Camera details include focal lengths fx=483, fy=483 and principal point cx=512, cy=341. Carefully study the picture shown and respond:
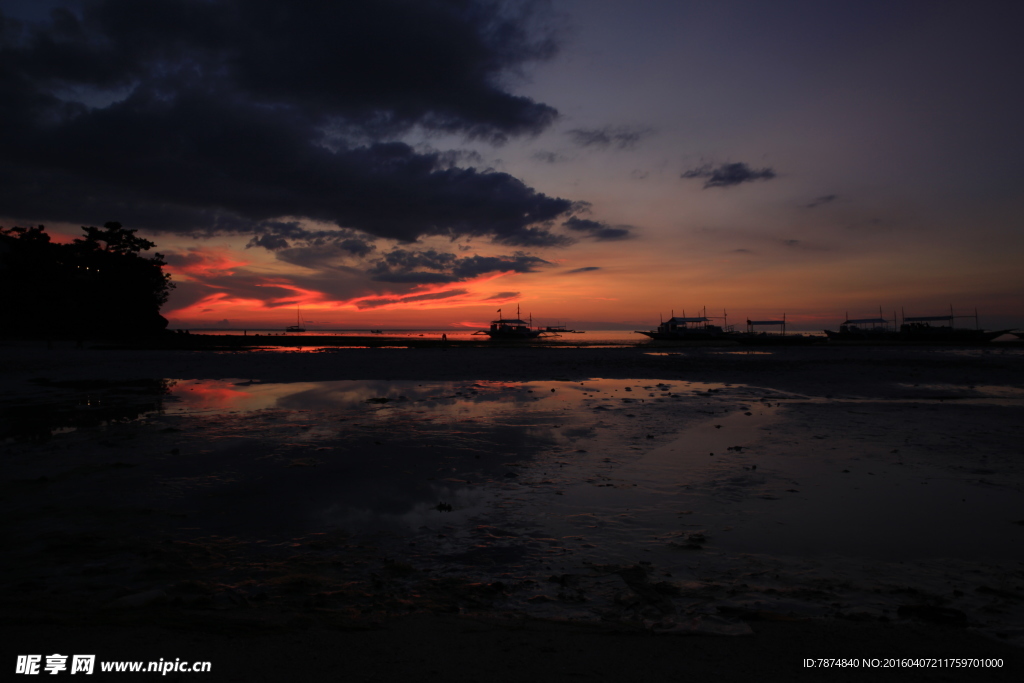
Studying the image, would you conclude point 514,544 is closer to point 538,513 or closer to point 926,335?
point 538,513

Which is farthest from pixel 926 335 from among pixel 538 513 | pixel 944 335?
pixel 538 513

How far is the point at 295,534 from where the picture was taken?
→ 5258 mm

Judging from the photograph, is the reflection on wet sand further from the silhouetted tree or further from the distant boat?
the distant boat

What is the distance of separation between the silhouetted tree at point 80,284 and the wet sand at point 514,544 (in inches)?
1880

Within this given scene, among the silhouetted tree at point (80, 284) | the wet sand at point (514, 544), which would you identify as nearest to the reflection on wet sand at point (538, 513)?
the wet sand at point (514, 544)

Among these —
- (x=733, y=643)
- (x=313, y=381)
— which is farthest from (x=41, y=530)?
(x=313, y=381)

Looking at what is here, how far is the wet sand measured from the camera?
3287 millimetres

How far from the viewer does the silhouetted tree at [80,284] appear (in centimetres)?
4516

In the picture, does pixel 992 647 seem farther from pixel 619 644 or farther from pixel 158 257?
pixel 158 257

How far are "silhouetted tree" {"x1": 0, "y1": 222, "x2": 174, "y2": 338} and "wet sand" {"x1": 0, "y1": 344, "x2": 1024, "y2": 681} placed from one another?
47.8 metres

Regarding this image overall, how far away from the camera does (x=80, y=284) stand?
2060 inches

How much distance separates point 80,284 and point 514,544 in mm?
66967

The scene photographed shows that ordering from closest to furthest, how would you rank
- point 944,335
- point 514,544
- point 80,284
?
point 514,544, point 80,284, point 944,335

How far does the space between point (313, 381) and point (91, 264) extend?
5620 centimetres
